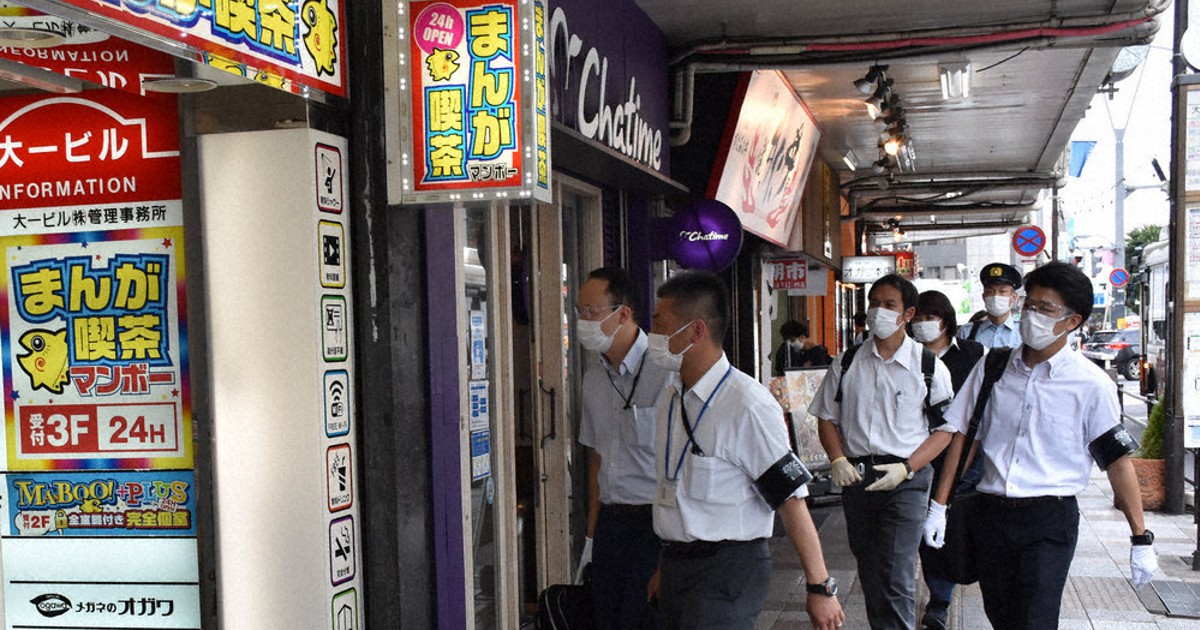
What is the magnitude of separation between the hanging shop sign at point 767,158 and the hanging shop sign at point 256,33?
668cm

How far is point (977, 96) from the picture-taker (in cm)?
1328

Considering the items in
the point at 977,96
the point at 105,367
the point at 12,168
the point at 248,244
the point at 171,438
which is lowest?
the point at 171,438

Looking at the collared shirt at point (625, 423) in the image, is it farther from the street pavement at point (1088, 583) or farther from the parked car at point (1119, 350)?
the parked car at point (1119, 350)

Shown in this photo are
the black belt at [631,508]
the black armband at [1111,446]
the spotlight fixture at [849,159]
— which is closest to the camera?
the black armband at [1111,446]

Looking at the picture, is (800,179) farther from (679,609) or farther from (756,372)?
(679,609)

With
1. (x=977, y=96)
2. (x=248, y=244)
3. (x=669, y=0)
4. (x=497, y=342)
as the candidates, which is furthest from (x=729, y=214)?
(x=248, y=244)

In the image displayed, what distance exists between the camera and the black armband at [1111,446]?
16.0ft

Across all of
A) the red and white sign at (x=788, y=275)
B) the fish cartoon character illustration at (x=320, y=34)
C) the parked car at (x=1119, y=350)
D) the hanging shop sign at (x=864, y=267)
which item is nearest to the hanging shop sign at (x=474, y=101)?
the fish cartoon character illustration at (x=320, y=34)

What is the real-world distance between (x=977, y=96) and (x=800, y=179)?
8.60 ft

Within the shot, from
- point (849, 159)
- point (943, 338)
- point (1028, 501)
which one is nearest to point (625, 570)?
point (1028, 501)

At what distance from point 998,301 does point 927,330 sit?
64.1 inches

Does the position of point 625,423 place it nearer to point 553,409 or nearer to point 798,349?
point 553,409

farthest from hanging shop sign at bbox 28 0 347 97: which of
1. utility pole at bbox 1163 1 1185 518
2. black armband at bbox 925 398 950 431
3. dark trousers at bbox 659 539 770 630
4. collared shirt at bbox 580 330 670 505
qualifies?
utility pole at bbox 1163 1 1185 518

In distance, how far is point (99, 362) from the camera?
4.39 metres
